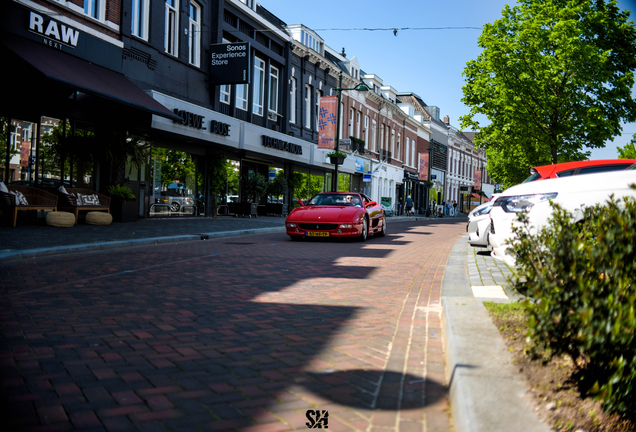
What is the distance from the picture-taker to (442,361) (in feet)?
12.6

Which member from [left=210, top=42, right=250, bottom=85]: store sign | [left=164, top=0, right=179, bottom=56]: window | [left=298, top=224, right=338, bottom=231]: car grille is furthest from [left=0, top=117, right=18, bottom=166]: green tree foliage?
Result: [left=210, top=42, right=250, bottom=85]: store sign

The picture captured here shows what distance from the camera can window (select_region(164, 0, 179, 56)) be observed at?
20.2m

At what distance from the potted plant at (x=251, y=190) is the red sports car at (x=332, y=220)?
34.3 ft

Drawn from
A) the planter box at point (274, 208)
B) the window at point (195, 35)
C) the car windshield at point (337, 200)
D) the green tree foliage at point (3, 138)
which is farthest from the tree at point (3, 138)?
the planter box at point (274, 208)

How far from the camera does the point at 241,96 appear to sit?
25.5 meters

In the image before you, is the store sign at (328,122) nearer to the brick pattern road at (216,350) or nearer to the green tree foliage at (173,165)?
the green tree foliage at (173,165)

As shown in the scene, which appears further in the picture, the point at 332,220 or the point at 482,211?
the point at 332,220

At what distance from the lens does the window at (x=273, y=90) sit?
28516mm

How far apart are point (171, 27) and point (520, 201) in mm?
17548

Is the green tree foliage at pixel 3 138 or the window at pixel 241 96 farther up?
the window at pixel 241 96

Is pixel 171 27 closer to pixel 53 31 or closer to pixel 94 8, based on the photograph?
pixel 94 8

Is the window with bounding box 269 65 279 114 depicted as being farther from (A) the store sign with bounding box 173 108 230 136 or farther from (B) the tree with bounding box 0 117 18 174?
(B) the tree with bounding box 0 117 18 174

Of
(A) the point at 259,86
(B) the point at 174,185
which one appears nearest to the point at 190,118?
(B) the point at 174,185

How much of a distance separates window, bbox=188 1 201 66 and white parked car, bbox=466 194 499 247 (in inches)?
556
